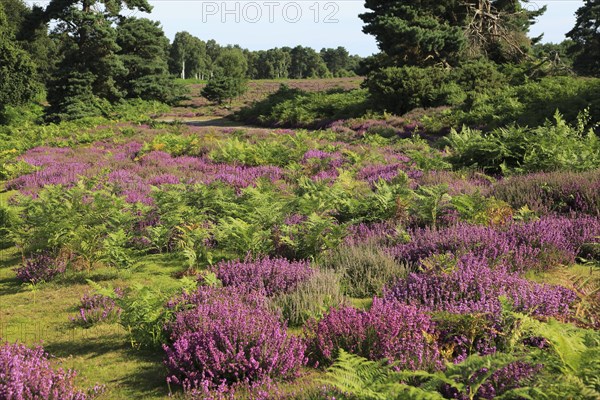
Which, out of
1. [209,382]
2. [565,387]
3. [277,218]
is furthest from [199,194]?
[565,387]

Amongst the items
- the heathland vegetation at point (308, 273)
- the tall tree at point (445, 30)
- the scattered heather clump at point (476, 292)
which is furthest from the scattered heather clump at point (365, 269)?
the tall tree at point (445, 30)

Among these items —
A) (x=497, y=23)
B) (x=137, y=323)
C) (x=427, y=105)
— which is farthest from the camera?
(x=497, y=23)

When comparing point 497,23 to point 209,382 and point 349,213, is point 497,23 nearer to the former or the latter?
point 349,213

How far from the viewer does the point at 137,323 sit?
416 cm

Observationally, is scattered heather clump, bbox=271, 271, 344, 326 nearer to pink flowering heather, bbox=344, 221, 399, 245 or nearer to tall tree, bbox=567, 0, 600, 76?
pink flowering heather, bbox=344, 221, 399, 245

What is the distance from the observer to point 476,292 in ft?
13.2

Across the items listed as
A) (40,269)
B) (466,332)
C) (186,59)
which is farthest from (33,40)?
(186,59)

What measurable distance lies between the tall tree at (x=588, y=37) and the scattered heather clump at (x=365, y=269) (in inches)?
1874

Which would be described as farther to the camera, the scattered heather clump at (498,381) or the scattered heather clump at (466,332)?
the scattered heather clump at (466,332)

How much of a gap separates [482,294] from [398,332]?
2.97 ft

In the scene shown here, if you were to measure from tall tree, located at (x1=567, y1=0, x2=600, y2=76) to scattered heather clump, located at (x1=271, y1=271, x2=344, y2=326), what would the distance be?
4851cm

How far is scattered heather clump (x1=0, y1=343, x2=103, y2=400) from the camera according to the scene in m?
2.96

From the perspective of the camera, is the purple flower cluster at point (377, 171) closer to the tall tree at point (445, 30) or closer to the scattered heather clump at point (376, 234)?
the scattered heather clump at point (376, 234)

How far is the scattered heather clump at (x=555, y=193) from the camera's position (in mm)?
6387
